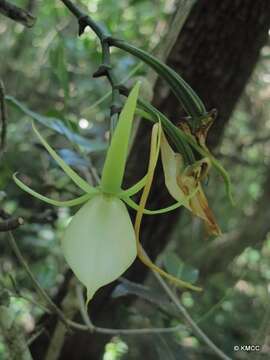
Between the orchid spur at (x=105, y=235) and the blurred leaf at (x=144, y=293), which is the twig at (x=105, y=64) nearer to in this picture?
the orchid spur at (x=105, y=235)

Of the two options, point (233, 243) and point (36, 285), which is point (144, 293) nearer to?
point (36, 285)

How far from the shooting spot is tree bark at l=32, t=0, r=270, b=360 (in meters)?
0.90

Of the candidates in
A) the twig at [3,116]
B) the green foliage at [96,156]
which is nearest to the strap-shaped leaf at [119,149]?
the twig at [3,116]

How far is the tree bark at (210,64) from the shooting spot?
0.90m

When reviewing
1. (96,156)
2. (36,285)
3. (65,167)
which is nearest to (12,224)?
(65,167)

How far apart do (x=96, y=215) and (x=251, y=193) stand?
198 centimetres

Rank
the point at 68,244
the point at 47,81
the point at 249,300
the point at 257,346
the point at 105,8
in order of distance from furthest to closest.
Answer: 1. the point at 47,81
2. the point at 249,300
3. the point at 105,8
4. the point at 257,346
5. the point at 68,244

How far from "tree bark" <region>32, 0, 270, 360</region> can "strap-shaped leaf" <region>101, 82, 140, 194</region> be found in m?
0.58

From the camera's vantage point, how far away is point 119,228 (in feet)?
1.19

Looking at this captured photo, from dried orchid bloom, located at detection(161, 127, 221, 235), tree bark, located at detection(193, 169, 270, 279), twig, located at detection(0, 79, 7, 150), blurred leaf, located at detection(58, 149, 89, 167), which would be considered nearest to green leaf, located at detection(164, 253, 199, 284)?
blurred leaf, located at detection(58, 149, 89, 167)

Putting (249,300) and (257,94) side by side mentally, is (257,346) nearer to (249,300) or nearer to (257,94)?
(249,300)

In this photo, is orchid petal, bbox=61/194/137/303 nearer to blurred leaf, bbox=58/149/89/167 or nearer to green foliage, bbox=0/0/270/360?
blurred leaf, bbox=58/149/89/167

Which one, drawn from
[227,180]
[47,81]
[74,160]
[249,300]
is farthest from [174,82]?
[47,81]

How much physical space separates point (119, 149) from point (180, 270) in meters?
0.57
